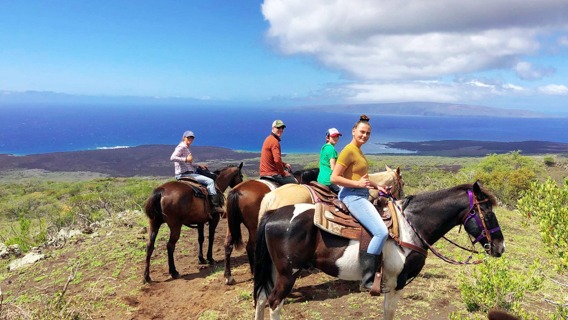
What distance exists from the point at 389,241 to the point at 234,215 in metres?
3.64

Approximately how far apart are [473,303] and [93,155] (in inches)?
3254

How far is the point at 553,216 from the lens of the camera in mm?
3553

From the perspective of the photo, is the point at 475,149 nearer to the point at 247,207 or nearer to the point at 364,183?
the point at 247,207

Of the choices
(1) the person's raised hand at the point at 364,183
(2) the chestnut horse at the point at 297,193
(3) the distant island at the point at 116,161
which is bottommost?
(3) the distant island at the point at 116,161

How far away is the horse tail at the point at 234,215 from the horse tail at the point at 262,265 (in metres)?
2.35

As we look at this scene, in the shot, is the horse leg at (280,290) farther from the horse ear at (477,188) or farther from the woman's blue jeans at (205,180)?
the woman's blue jeans at (205,180)

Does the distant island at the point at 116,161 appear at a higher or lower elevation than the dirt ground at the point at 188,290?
lower

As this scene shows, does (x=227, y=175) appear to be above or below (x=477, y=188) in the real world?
below

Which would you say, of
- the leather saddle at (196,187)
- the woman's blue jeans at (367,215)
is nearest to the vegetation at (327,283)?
the woman's blue jeans at (367,215)

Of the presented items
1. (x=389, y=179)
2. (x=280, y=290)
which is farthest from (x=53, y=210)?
(x=389, y=179)

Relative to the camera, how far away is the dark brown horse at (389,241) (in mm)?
3906

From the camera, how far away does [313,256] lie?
4027mm

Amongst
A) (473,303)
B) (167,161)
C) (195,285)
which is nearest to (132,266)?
(195,285)

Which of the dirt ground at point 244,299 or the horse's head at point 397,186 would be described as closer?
the dirt ground at point 244,299
